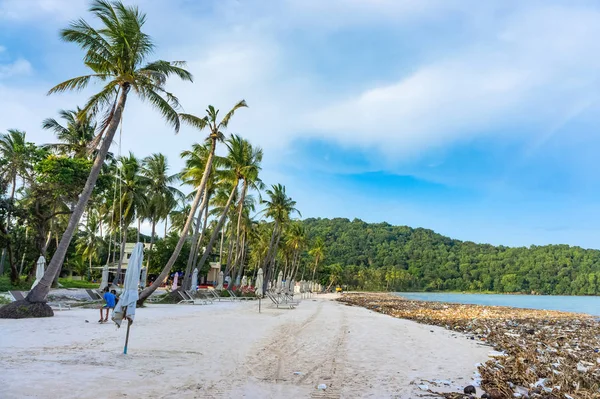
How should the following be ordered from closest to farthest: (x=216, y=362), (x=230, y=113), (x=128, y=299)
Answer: (x=216, y=362) < (x=128, y=299) < (x=230, y=113)

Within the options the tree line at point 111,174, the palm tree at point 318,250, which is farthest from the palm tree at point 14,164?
the palm tree at point 318,250

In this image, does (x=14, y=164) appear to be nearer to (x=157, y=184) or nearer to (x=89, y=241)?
(x=157, y=184)

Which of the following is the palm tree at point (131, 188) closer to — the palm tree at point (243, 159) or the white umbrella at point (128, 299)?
the palm tree at point (243, 159)

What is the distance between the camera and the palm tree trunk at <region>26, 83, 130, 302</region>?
12656 mm

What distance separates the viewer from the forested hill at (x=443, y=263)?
9312cm

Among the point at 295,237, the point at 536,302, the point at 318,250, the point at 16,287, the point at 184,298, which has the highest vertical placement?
the point at 295,237

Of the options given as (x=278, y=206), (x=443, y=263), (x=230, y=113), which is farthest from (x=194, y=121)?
(x=443, y=263)

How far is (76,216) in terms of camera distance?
525 inches

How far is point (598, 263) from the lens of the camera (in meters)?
94.8

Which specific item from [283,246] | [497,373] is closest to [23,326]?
[497,373]

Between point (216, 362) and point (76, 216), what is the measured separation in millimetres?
9061

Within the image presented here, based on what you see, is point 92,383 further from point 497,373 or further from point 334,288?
point 334,288

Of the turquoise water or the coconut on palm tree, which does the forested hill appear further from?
the coconut on palm tree

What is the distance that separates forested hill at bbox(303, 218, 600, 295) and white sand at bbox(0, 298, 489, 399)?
243 ft
